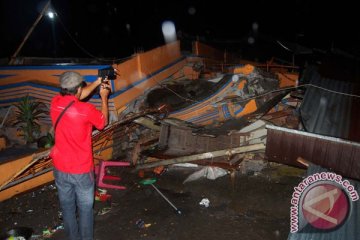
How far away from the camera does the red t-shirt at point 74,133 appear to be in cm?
390

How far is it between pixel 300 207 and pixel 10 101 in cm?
871

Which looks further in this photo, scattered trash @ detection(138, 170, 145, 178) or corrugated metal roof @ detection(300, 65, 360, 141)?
scattered trash @ detection(138, 170, 145, 178)

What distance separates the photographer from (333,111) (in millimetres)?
5832

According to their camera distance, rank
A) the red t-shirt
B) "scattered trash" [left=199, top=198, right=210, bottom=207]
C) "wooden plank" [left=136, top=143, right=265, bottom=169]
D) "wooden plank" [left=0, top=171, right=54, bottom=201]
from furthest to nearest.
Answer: "wooden plank" [left=136, top=143, right=265, bottom=169], "wooden plank" [left=0, top=171, right=54, bottom=201], "scattered trash" [left=199, top=198, right=210, bottom=207], the red t-shirt

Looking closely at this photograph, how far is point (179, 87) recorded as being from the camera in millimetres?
10680

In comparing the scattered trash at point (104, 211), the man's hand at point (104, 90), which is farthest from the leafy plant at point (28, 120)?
the man's hand at point (104, 90)

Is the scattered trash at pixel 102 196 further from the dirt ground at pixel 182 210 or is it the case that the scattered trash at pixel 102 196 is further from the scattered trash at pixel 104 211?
the scattered trash at pixel 104 211

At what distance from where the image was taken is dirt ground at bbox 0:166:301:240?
5.25 metres

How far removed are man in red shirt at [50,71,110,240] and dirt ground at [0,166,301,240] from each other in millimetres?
1320

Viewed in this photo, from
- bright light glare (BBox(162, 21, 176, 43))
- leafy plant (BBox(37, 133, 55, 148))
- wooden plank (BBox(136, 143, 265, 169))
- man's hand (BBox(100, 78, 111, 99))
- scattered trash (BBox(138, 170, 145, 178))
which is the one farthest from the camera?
bright light glare (BBox(162, 21, 176, 43))

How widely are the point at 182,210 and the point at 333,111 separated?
3378 mm

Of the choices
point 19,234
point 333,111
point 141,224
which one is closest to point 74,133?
point 141,224

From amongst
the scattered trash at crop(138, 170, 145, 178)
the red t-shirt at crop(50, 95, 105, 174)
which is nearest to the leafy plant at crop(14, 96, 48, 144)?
the scattered trash at crop(138, 170, 145, 178)

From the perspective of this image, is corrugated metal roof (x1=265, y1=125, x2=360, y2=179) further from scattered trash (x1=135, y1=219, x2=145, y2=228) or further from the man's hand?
the man's hand
